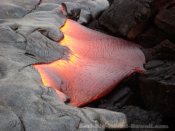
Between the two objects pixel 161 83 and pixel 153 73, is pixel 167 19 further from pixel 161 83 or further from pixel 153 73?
pixel 161 83

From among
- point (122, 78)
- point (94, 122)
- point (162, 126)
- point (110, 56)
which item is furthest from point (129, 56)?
point (94, 122)

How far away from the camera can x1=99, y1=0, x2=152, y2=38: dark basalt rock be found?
17.9 feet

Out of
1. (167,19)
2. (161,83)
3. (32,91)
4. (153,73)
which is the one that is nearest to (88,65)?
(153,73)

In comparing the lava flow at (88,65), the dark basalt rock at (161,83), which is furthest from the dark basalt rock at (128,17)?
the dark basalt rock at (161,83)

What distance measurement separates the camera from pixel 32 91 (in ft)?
11.7

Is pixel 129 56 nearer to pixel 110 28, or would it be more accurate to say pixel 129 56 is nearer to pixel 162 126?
pixel 110 28

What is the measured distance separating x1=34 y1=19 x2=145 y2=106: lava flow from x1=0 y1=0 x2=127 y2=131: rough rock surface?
0.64 feet

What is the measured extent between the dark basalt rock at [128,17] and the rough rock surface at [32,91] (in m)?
1.17

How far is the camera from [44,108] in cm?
341

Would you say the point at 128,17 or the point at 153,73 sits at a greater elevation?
the point at 128,17

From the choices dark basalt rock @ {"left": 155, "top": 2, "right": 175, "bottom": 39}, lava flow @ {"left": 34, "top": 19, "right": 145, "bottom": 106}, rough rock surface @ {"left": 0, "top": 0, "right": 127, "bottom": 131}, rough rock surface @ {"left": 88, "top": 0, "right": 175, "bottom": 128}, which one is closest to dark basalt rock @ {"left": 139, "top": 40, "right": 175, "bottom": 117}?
rough rock surface @ {"left": 88, "top": 0, "right": 175, "bottom": 128}

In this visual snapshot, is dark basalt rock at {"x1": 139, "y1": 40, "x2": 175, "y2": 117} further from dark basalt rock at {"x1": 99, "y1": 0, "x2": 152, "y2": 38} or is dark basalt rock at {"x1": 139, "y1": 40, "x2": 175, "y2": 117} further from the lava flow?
dark basalt rock at {"x1": 99, "y1": 0, "x2": 152, "y2": 38}

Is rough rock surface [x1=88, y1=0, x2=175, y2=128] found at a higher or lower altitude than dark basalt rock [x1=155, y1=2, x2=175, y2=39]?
lower

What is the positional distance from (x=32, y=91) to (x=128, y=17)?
2654 mm
